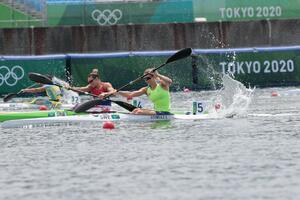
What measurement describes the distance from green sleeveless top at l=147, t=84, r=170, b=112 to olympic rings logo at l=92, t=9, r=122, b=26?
16260mm

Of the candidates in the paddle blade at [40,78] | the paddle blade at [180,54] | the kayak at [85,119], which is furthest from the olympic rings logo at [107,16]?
the kayak at [85,119]

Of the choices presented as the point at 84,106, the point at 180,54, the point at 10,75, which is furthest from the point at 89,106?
the point at 10,75

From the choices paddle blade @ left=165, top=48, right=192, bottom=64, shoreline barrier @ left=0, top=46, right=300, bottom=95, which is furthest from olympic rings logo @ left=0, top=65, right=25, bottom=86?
paddle blade @ left=165, top=48, right=192, bottom=64

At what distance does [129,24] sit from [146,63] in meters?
2.89

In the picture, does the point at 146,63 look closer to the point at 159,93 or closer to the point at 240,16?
the point at 240,16

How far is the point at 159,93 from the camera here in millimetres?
22844

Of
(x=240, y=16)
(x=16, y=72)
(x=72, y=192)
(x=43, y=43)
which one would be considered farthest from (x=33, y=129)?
(x=240, y=16)

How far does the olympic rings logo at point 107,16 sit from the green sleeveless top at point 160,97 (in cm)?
1626

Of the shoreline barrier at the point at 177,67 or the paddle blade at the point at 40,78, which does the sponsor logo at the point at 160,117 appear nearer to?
the paddle blade at the point at 40,78

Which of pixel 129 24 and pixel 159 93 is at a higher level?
pixel 129 24

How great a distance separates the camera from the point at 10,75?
34.4 metres

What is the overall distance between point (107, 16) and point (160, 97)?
16.7m

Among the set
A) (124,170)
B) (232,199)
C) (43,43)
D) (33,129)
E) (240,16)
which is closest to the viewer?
(232,199)

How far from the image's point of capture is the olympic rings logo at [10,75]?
34281 mm
